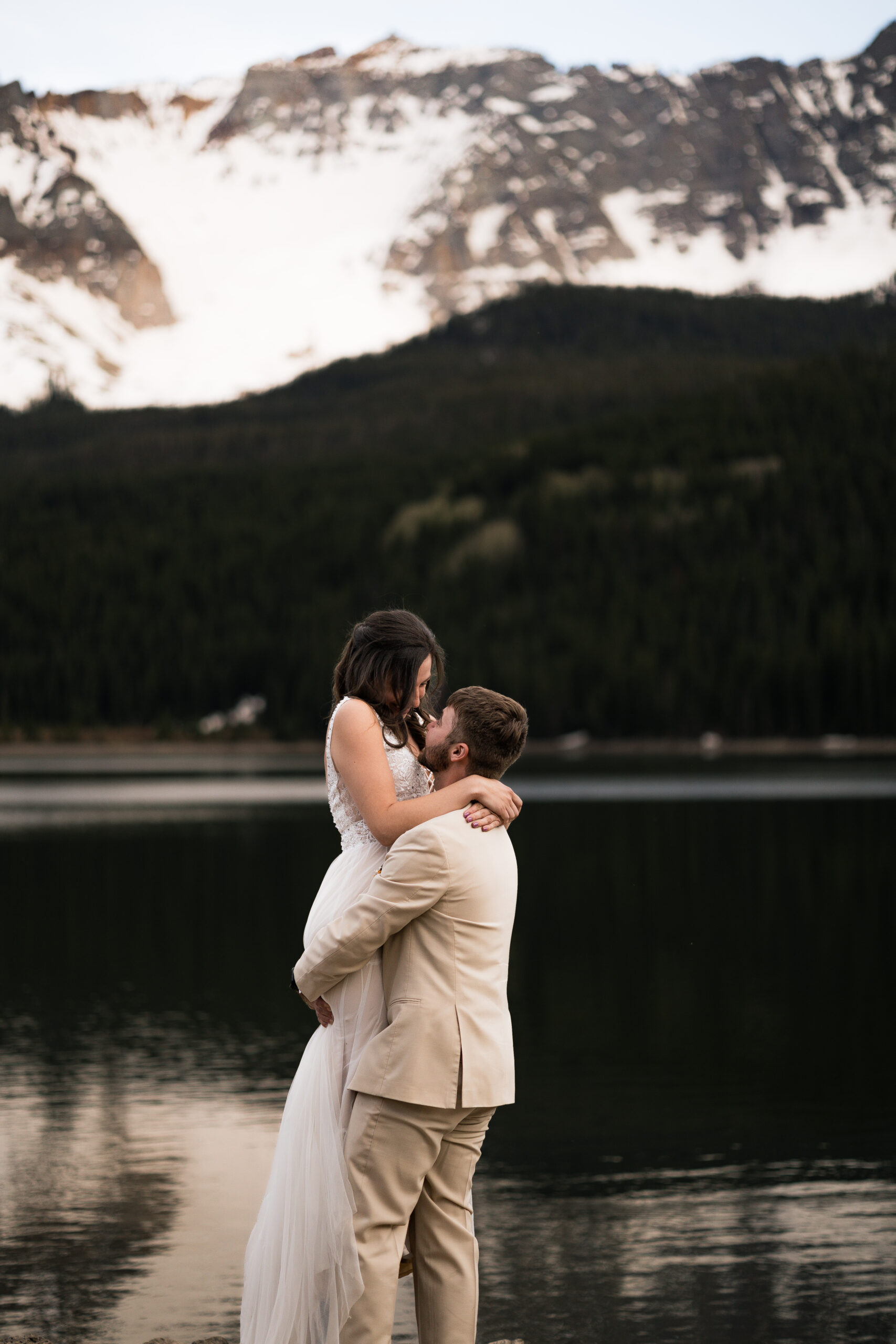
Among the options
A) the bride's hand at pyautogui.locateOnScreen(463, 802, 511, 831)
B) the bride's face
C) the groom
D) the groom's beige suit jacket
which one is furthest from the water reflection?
the bride's face

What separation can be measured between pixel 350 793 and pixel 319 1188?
1.55 m

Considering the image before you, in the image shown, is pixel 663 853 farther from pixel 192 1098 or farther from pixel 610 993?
pixel 192 1098

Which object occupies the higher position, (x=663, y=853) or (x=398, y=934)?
(x=398, y=934)

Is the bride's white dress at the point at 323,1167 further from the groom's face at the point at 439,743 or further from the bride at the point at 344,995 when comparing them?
the groom's face at the point at 439,743

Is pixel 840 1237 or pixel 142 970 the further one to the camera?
pixel 142 970

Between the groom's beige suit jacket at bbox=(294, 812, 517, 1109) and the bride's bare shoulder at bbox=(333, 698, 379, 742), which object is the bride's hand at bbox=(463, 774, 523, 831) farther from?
the bride's bare shoulder at bbox=(333, 698, 379, 742)

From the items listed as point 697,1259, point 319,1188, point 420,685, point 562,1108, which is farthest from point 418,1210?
point 562,1108

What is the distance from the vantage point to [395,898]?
652 centimetres

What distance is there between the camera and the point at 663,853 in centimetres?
3906

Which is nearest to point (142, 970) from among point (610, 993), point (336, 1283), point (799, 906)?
point (610, 993)

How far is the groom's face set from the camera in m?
6.83

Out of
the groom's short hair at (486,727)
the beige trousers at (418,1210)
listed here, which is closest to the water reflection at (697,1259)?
the beige trousers at (418,1210)

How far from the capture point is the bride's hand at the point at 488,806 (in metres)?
6.62

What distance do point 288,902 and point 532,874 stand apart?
23.8 feet
